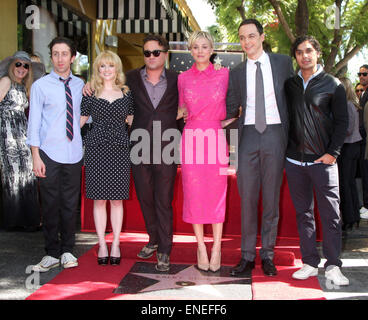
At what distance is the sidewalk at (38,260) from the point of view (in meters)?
3.50

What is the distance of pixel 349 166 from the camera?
19.0 ft

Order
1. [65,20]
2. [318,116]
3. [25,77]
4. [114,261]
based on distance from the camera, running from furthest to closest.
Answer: [65,20] < [25,77] < [114,261] < [318,116]

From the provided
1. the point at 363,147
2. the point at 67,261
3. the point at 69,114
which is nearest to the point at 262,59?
the point at 69,114

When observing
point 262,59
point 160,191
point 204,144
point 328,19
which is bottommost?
point 160,191

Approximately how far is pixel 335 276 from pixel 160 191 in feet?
5.27

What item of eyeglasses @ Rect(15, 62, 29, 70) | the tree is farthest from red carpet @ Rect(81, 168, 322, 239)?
the tree

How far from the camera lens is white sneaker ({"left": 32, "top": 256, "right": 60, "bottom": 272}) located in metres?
3.93

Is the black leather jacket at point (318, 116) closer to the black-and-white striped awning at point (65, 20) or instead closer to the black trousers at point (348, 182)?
the black trousers at point (348, 182)

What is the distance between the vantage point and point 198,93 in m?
3.79

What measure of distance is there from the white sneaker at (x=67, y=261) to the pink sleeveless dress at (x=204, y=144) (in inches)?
42.7

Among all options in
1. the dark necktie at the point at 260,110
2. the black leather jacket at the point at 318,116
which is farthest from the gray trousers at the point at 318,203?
the dark necktie at the point at 260,110

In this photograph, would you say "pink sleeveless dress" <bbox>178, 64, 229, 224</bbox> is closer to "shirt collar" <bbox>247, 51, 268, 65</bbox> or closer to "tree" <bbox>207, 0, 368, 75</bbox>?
"shirt collar" <bbox>247, 51, 268, 65</bbox>

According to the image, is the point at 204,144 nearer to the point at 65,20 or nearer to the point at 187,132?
the point at 187,132
